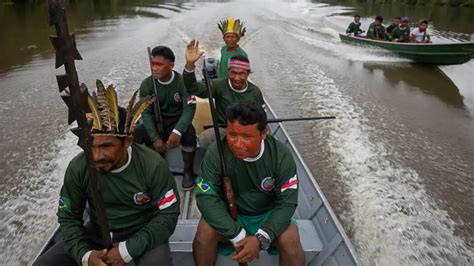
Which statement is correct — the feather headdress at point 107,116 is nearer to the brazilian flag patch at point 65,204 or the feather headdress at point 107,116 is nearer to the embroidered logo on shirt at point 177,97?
the brazilian flag patch at point 65,204

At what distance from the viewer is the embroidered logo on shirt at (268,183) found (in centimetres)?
257

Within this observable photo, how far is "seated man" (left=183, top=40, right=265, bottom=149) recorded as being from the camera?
358 centimetres

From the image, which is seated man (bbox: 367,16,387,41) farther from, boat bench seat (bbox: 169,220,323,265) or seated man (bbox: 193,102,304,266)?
seated man (bbox: 193,102,304,266)

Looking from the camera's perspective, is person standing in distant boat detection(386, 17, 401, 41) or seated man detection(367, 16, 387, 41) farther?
seated man detection(367, 16, 387, 41)

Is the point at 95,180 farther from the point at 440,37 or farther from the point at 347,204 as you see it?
the point at 440,37

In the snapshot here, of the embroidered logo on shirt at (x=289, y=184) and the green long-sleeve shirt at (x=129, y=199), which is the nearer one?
the green long-sleeve shirt at (x=129, y=199)

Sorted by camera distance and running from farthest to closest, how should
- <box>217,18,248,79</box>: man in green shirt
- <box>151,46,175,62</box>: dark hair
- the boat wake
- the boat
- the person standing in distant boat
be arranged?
the person standing in distant boat < the boat < <box>217,18,248,79</box>: man in green shirt < the boat wake < <box>151,46,175,62</box>: dark hair

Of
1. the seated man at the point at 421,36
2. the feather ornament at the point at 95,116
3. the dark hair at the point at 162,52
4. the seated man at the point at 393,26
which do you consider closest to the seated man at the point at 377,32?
the seated man at the point at 393,26

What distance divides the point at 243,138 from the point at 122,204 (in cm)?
96

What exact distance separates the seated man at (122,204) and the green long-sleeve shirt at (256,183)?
0.26m

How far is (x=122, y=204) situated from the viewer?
7.86 feet

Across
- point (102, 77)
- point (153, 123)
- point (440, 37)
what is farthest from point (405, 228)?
point (440, 37)

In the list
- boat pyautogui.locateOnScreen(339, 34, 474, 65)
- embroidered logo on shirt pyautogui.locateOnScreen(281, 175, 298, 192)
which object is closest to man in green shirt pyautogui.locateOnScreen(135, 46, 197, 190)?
embroidered logo on shirt pyautogui.locateOnScreen(281, 175, 298, 192)

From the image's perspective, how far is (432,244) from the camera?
415 cm
